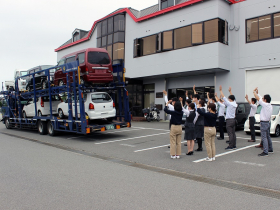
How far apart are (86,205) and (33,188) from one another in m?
1.55

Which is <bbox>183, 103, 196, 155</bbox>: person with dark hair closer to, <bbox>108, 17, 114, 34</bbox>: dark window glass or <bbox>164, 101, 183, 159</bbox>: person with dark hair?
<bbox>164, 101, 183, 159</bbox>: person with dark hair

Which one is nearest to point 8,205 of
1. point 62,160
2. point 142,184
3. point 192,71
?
point 142,184

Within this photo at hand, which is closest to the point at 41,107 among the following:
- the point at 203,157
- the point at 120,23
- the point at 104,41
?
the point at 203,157

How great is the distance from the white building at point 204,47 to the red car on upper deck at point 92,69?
7.96 metres

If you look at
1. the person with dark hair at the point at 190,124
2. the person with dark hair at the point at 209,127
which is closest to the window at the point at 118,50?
the person with dark hair at the point at 190,124

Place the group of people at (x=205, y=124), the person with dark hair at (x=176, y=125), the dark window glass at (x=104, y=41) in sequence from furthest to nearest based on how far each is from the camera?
the dark window glass at (x=104, y=41) < the person with dark hair at (x=176, y=125) < the group of people at (x=205, y=124)

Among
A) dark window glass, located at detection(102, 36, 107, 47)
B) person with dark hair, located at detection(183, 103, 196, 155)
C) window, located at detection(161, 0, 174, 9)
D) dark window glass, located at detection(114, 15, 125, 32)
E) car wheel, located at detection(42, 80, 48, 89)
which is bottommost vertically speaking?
person with dark hair, located at detection(183, 103, 196, 155)

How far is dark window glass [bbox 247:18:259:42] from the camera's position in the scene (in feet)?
56.8

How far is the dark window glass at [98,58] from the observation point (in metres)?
12.7

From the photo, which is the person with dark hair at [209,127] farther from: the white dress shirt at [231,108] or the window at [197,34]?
the window at [197,34]

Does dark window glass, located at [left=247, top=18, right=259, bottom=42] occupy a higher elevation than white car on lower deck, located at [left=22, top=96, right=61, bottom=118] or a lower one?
higher

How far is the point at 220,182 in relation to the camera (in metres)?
5.73

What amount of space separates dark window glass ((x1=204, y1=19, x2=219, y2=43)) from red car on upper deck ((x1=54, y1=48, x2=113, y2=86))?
8.28m

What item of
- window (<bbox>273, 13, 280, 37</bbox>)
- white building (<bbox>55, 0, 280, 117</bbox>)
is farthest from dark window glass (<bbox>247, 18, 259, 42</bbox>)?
window (<bbox>273, 13, 280, 37</bbox>)
